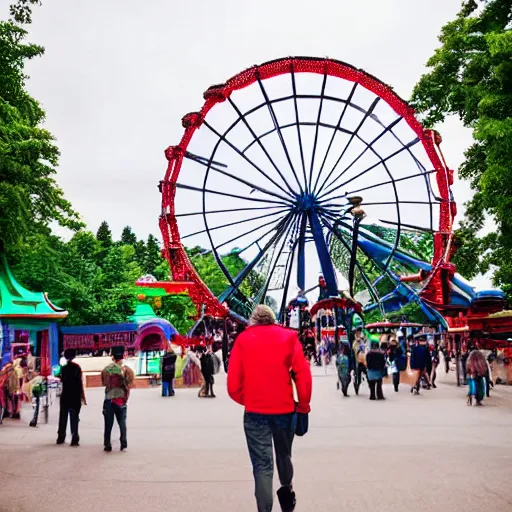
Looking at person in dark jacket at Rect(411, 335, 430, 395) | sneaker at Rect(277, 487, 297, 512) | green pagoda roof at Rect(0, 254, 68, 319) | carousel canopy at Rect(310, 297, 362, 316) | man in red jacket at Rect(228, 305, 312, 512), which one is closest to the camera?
man in red jacket at Rect(228, 305, 312, 512)

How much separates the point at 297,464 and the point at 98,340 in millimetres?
32246

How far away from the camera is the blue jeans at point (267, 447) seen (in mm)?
4906

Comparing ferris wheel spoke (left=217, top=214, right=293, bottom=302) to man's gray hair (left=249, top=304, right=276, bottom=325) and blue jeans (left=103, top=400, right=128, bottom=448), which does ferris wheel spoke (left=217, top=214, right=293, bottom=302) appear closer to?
blue jeans (left=103, top=400, right=128, bottom=448)

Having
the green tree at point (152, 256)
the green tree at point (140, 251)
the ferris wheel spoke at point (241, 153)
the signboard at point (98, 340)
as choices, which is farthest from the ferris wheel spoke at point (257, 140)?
the green tree at point (140, 251)

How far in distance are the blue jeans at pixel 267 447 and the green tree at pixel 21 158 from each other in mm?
10822

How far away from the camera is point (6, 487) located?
6.55 metres

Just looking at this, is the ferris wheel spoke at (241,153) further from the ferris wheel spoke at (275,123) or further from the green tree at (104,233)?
the green tree at (104,233)

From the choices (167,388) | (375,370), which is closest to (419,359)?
(375,370)

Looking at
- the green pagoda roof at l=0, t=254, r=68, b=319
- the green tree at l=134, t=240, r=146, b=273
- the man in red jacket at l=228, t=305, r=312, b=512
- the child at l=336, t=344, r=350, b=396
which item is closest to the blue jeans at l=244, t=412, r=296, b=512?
the man in red jacket at l=228, t=305, r=312, b=512

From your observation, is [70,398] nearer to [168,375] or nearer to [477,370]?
[477,370]

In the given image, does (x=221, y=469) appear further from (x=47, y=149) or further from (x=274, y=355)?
(x=47, y=149)

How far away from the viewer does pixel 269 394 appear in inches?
200

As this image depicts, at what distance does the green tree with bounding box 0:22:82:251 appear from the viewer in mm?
16484

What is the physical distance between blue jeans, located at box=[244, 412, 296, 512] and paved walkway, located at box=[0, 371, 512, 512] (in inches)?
25.1
